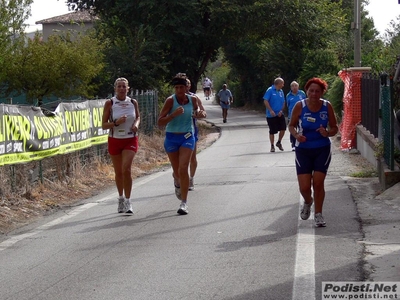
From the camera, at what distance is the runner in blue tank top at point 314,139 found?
9.31 metres

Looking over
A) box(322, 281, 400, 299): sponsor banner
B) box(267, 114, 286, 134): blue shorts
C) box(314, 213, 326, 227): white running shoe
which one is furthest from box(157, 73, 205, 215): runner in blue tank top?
box(267, 114, 286, 134): blue shorts

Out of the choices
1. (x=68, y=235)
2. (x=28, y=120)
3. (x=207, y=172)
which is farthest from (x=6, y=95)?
(x=68, y=235)

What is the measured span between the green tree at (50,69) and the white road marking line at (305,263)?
1683 centimetres

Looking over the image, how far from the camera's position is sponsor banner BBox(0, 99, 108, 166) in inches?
464

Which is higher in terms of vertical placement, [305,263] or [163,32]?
[163,32]

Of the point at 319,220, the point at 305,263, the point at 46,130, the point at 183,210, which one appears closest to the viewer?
the point at 305,263

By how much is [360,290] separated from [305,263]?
104cm

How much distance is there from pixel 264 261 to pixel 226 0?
87.2ft

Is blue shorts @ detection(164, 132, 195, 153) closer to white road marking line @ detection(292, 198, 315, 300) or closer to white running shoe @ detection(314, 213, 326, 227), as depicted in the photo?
white road marking line @ detection(292, 198, 315, 300)

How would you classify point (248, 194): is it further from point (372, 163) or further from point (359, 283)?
point (359, 283)

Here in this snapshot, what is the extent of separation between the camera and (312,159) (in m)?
9.44

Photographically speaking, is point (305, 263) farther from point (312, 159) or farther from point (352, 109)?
point (352, 109)

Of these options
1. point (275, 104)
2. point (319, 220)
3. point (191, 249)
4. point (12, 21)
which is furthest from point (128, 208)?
point (12, 21)

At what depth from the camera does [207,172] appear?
637 inches
